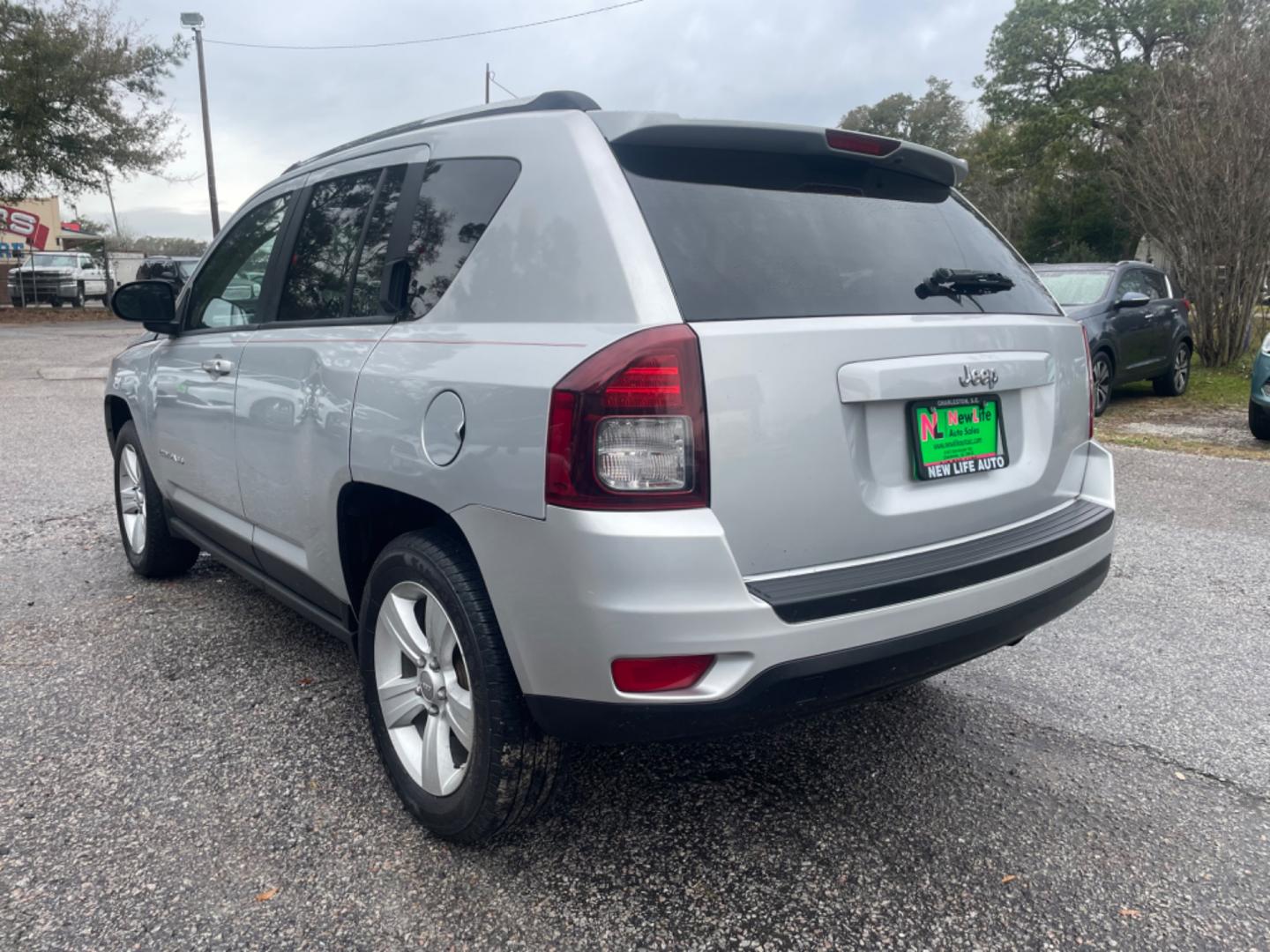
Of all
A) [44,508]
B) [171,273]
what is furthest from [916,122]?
[44,508]

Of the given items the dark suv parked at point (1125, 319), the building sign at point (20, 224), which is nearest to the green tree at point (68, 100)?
the building sign at point (20, 224)

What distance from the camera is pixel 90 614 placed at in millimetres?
4168

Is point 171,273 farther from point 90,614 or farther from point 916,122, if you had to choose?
point 916,122

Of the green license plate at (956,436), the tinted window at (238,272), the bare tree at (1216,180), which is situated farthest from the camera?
the bare tree at (1216,180)

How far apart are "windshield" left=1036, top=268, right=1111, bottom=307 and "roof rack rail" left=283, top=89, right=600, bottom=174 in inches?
361

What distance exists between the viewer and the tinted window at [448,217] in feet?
7.92

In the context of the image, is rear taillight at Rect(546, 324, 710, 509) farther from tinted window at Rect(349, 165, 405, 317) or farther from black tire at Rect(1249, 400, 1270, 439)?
A: black tire at Rect(1249, 400, 1270, 439)

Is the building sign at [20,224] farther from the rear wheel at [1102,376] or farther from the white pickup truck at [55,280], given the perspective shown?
the rear wheel at [1102,376]

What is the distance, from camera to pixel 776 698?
6.61 feet

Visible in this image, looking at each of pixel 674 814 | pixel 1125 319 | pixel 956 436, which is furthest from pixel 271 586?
A: pixel 1125 319

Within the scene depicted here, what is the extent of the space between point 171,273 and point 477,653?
93.1 feet

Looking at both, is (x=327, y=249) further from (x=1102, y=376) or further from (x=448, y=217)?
(x=1102, y=376)

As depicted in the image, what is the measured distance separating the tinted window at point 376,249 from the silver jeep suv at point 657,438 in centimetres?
1

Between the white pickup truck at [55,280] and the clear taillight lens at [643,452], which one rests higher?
the white pickup truck at [55,280]
